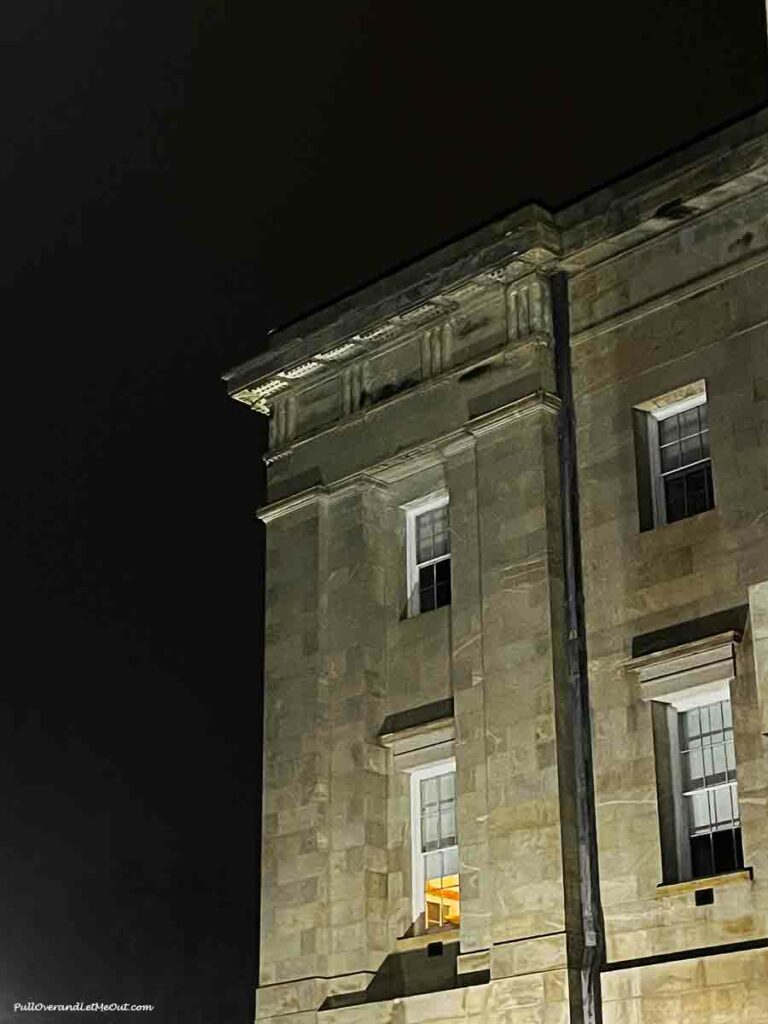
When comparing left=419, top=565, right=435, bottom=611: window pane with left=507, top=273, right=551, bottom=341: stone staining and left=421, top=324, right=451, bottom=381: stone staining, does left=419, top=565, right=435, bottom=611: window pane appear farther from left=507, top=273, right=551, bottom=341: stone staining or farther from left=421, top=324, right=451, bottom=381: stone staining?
left=507, top=273, right=551, bottom=341: stone staining

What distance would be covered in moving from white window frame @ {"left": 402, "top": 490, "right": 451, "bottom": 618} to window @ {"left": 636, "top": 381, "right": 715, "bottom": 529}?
4.76 metres

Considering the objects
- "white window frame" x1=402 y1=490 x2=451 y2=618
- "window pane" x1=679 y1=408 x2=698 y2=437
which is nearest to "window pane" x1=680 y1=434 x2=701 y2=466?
"window pane" x1=679 y1=408 x2=698 y2=437

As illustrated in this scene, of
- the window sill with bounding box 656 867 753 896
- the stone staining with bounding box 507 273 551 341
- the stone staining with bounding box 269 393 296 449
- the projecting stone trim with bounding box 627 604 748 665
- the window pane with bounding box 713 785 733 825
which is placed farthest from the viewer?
the stone staining with bounding box 269 393 296 449

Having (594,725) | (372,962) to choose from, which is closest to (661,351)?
(594,725)

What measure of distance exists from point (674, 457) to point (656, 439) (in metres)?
0.54

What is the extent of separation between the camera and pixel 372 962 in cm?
3112

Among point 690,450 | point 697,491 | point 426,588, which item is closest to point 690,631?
point 697,491

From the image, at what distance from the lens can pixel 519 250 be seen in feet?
103

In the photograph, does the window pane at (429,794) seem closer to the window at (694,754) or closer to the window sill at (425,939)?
the window sill at (425,939)

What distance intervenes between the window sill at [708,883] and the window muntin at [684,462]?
607cm

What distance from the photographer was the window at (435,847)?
31.1 metres

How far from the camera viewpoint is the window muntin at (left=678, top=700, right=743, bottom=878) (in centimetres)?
2716

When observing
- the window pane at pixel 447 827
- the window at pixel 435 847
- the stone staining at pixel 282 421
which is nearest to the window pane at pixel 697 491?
the window at pixel 435 847

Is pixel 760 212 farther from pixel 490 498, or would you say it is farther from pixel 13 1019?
pixel 13 1019
